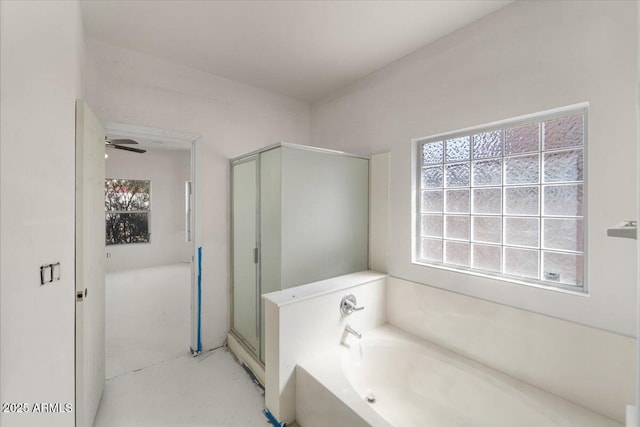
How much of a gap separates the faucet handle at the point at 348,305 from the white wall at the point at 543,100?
20.0 inches

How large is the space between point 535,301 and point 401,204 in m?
1.09

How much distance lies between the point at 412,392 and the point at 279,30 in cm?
271

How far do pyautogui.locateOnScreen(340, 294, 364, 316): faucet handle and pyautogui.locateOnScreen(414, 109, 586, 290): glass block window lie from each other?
2.17ft

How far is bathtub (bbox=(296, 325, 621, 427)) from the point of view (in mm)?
1386

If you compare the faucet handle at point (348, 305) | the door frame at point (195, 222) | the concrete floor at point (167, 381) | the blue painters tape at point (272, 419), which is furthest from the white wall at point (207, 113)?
the faucet handle at point (348, 305)

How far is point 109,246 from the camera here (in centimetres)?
564

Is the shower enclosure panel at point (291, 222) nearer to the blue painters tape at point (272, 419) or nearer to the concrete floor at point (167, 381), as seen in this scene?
the concrete floor at point (167, 381)

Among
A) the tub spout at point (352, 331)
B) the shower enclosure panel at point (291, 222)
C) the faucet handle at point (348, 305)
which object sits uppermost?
the shower enclosure panel at point (291, 222)

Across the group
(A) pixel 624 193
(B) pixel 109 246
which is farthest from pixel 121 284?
(A) pixel 624 193

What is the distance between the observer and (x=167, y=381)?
6.98ft

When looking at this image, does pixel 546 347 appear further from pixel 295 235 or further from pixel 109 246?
pixel 109 246

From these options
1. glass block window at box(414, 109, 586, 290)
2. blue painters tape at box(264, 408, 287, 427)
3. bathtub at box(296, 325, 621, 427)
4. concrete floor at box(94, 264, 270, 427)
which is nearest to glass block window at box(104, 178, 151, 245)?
concrete floor at box(94, 264, 270, 427)

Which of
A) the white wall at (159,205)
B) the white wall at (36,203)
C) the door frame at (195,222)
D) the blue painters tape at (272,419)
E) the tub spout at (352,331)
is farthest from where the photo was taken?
the white wall at (159,205)

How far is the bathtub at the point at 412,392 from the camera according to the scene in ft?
4.55
